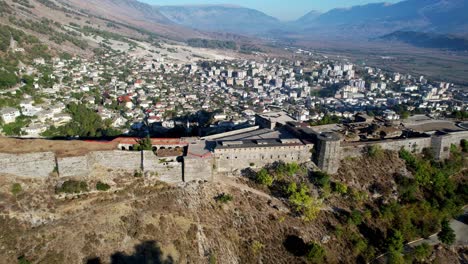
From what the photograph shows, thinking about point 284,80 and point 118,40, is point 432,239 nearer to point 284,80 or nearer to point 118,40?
point 284,80

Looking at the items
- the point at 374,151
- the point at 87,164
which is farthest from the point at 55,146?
the point at 374,151

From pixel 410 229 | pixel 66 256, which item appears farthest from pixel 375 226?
pixel 66 256

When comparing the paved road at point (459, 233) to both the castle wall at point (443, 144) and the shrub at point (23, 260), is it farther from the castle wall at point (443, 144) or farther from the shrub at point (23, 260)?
the shrub at point (23, 260)

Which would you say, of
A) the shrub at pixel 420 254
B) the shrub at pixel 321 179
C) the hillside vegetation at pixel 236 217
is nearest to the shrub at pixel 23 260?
the hillside vegetation at pixel 236 217

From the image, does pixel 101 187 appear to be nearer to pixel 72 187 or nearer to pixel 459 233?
pixel 72 187

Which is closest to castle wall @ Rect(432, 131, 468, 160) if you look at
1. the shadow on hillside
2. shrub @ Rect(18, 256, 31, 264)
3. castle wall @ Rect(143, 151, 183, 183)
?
castle wall @ Rect(143, 151, 183, 183)

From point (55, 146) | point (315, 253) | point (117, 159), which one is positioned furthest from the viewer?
point (55, 146)
